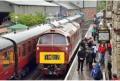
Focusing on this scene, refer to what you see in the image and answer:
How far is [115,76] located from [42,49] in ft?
29.4

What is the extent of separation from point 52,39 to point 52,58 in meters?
1.09

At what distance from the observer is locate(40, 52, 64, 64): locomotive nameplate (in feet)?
74.0

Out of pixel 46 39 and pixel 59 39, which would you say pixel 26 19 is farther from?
pixel 59 39

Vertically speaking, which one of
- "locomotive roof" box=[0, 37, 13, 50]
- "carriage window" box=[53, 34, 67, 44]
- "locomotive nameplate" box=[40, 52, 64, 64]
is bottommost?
"locomotive nameplate" box=[40, 52, 64, 64]

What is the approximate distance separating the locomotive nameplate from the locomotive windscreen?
0.72 m

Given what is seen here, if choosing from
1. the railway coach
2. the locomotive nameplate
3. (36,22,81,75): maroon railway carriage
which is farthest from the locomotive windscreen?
the railway coach

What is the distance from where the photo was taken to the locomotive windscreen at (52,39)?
2305cm

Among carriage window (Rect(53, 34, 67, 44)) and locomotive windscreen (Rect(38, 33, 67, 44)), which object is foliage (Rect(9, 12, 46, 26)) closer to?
locomotive windscreen (Rect(38, 33, 67, 44))

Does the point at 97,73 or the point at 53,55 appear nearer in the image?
the point at 97,73

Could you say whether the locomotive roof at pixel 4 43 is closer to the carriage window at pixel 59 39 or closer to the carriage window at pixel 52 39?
the carriage window at pixel 52 39

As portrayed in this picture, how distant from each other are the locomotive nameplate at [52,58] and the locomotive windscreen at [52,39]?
72 cm

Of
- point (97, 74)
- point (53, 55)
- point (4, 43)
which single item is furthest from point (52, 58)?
point (97, 74)

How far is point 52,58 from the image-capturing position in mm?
22609

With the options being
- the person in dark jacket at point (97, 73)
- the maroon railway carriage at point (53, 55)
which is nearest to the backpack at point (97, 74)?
the person in dark jacket at point (97, 73)
